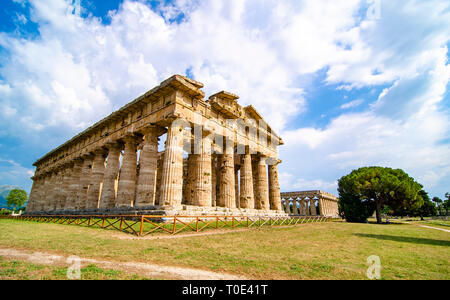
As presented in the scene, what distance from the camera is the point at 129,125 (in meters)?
23.9

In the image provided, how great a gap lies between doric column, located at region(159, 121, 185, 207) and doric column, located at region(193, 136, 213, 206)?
1998 millimetres

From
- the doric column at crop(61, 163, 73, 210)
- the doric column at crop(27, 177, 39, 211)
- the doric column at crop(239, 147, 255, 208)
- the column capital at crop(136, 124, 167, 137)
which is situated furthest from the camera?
the doric column at crop(27, 177, 39, 211)

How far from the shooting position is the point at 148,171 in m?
20.3

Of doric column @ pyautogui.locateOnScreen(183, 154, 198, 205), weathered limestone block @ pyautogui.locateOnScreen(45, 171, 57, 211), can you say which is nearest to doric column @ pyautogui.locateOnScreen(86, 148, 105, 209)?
doric column @ pyautogui.locateOnScreen(183, 154, 198, 205)

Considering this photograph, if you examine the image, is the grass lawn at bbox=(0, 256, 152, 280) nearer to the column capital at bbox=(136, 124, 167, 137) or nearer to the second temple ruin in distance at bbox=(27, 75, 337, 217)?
the second temple ruin in distance at bbox=(27, 75, 337, 217)

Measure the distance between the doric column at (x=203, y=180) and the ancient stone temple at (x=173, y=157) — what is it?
0.09m

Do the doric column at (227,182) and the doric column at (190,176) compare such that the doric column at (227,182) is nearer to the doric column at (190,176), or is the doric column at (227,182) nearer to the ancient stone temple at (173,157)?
the ancient stone temple at (173,157)

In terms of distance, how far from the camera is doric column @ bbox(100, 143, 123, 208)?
2334cm

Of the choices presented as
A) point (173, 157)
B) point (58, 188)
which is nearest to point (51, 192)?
point (58, 188)

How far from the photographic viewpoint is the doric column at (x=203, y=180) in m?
20.1

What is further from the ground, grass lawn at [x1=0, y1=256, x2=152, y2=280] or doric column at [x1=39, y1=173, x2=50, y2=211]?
doric column at [x1=39, y1=173, x2=50, y2=211]

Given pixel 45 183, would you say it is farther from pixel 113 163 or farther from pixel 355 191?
pixel 355 191
